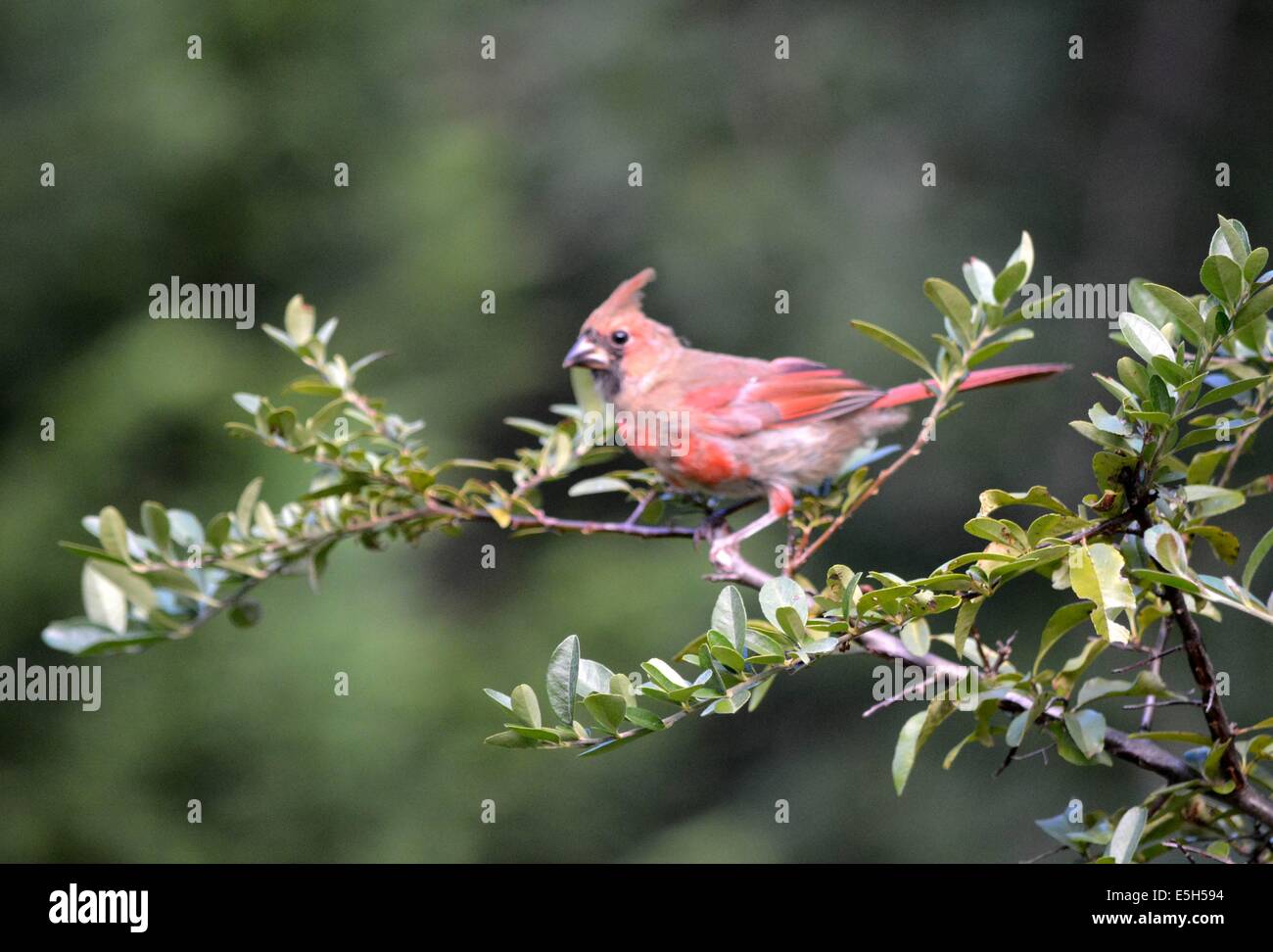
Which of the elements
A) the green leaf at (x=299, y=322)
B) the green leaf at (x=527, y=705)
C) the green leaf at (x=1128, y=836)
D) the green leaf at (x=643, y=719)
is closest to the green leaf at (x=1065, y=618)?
the green leaf at (x=1128, y=836)

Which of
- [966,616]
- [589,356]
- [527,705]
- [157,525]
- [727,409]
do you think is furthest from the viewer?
[589,356]

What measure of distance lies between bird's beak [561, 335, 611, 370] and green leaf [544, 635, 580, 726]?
1.73 metres

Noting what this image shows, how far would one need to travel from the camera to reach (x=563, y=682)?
1.40m

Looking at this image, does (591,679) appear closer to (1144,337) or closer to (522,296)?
(1144,337)

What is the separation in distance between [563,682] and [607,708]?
62 millimetres

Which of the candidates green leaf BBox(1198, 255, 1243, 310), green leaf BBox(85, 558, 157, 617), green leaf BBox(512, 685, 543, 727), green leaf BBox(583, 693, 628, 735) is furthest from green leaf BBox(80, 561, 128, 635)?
green leaf BBox(1198, 255, 1243, 310)

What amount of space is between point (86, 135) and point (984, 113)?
11.3ft

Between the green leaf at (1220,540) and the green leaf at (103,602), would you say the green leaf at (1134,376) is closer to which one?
the green leaf at (1220,540)

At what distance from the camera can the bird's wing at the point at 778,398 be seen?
2838mm

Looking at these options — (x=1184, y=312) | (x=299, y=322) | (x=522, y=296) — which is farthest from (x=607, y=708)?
(x=522, y=296)

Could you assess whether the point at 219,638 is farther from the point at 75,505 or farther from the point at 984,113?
the point at 984,113

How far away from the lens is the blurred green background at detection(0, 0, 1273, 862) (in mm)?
4469

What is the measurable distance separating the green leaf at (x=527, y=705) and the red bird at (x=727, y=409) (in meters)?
1.01

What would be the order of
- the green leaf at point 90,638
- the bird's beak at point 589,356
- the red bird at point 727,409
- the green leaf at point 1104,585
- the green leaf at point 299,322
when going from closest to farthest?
the green leaf at point 1104,585, the green leaf at point 90,638, the green leaf at point 299,322, the red bird at point 727,409, the bird's beak at point 589,356
